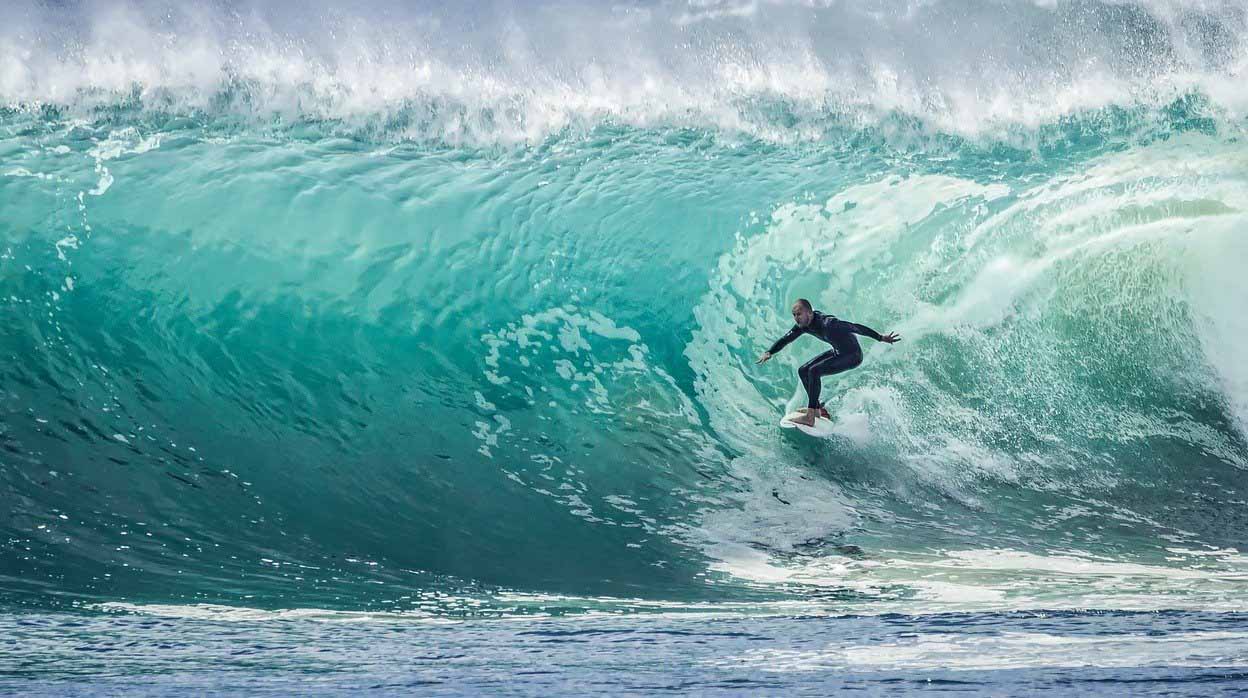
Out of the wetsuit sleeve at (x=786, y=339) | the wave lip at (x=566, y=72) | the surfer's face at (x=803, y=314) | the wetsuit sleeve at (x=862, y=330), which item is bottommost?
the wetsuit sleeve at (x=786, y=339)

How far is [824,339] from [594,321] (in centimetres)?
197

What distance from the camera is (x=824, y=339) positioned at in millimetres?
7062

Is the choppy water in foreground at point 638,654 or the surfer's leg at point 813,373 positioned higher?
the surfer's leg at point 813,373

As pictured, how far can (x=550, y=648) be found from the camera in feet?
14.5

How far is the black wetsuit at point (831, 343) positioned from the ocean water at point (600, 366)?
487mm

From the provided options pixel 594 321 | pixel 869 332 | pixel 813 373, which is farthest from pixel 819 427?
pixel 594 321

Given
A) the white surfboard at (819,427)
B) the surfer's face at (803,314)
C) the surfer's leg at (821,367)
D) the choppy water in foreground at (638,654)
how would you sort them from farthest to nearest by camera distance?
1. the white surfboard at (819,427)
2. the surfer's leg at (821,367)
3. the surfer's face at (803,314)
4. the choppy water in foreground at (638,654)

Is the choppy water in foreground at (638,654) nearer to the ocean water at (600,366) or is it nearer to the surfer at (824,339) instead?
the ocean water at (600,366)

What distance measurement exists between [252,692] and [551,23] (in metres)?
11.7

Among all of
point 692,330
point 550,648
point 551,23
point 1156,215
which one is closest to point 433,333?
point 692,330

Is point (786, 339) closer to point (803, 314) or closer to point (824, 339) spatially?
point (803, 314)

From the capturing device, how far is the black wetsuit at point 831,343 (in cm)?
694

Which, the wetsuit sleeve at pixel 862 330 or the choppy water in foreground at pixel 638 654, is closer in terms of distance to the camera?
the choppy water in foreground at pixel 638 654

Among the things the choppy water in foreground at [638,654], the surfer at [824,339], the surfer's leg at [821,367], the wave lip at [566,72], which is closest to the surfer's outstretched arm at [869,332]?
the surfer at [824,339]
